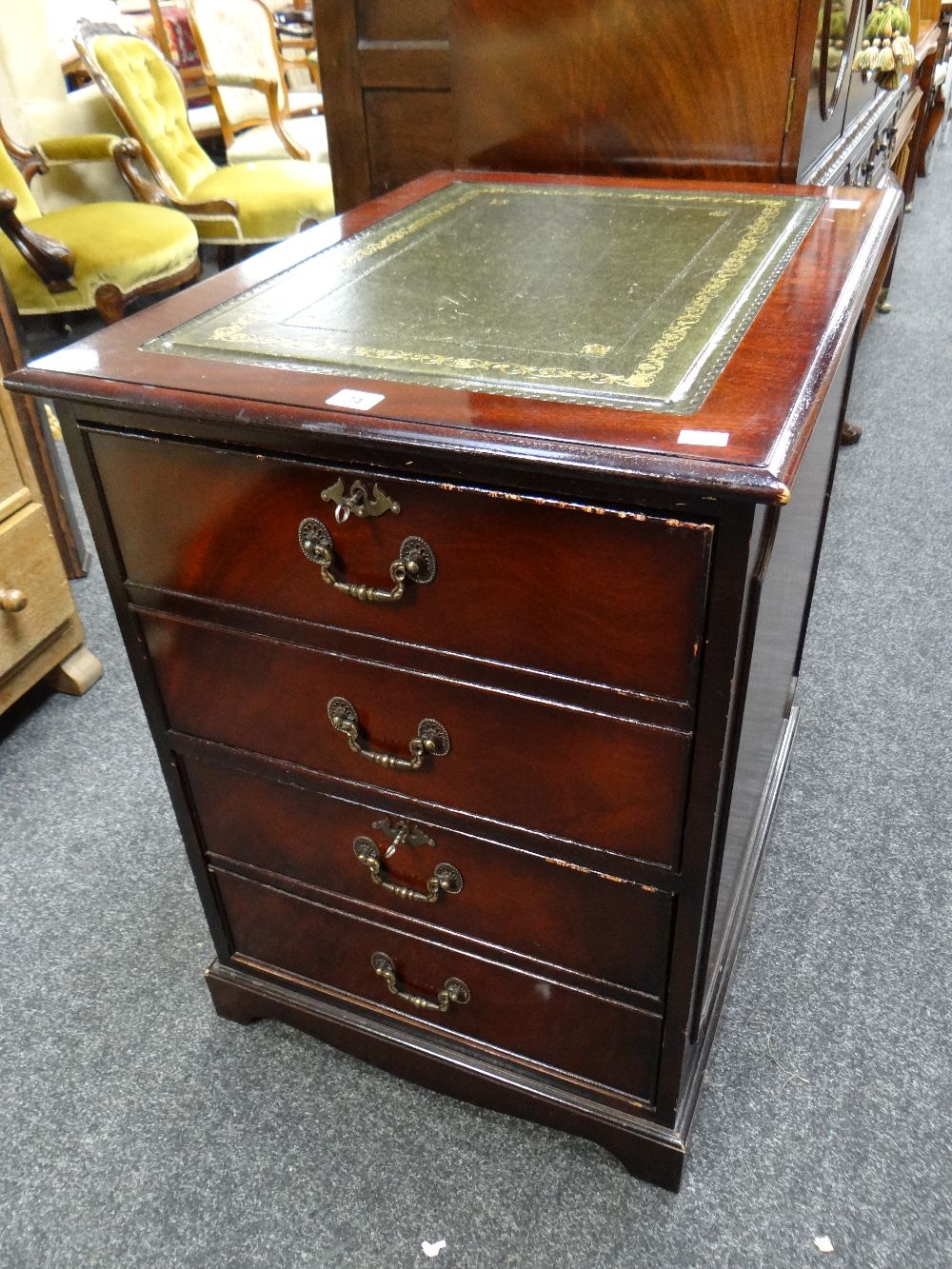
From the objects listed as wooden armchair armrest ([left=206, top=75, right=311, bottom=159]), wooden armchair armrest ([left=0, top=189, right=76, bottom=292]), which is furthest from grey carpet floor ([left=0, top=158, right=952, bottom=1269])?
wooden armchair armrest ([left=206, top=75, right=311, bottom=159])

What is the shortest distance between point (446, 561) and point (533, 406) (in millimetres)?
123

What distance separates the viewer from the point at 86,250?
98.6 inches

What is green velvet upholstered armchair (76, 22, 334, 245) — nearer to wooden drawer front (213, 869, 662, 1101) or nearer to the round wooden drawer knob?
the round wooden drawer knob

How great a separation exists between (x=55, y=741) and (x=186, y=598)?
0.85 metres

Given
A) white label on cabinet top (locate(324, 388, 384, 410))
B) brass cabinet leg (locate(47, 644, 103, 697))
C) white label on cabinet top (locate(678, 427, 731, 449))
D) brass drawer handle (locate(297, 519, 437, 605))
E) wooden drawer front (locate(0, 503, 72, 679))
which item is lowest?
brass cabinet leg (locate(47, 644, 103, 697))

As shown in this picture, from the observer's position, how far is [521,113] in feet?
3.88

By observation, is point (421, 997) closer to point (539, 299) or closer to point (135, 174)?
point (539, 299)

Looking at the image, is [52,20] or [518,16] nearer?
[518,16]

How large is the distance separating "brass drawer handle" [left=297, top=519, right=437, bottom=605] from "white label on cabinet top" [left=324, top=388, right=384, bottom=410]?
0.09 metres

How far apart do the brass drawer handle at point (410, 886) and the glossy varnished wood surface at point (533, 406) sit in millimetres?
386

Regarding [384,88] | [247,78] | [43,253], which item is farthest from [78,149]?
[384,88]

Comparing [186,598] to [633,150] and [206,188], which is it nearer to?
[633,150]

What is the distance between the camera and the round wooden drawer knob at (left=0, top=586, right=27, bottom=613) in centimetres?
140

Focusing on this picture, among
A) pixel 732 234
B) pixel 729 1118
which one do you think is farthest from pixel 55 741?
pixel 732 234
